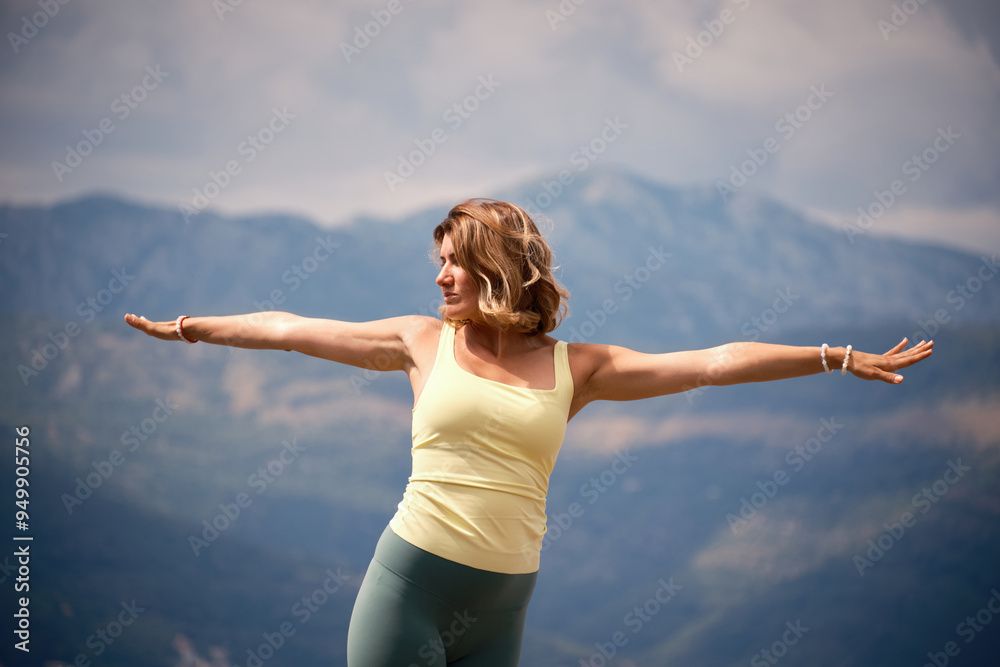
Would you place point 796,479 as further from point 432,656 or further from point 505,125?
point 432,656

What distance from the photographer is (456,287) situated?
6.47ft

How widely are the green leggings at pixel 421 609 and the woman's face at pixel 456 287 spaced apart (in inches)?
17.2

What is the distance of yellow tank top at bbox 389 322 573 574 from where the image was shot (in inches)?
72.6

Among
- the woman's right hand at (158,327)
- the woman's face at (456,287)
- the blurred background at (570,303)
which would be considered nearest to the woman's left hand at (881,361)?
the woman's face at (456,287)

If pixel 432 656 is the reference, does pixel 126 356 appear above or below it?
below

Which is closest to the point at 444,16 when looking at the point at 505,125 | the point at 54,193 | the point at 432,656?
the point at 505,125

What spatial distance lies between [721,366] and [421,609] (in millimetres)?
713

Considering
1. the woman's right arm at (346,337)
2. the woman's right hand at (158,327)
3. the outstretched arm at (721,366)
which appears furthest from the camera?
the woman's right hand at (158,327)

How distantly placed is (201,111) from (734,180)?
2538 millimetres

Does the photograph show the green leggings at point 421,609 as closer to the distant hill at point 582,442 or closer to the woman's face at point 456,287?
the woman's face at point 456,287

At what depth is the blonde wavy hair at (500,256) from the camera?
195 centimetres

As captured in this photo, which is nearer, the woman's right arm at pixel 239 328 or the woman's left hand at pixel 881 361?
the woman's left hand at pixel 881 361

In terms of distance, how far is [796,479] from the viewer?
4746 mm

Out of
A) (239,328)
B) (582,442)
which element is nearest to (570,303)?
(582,442)
